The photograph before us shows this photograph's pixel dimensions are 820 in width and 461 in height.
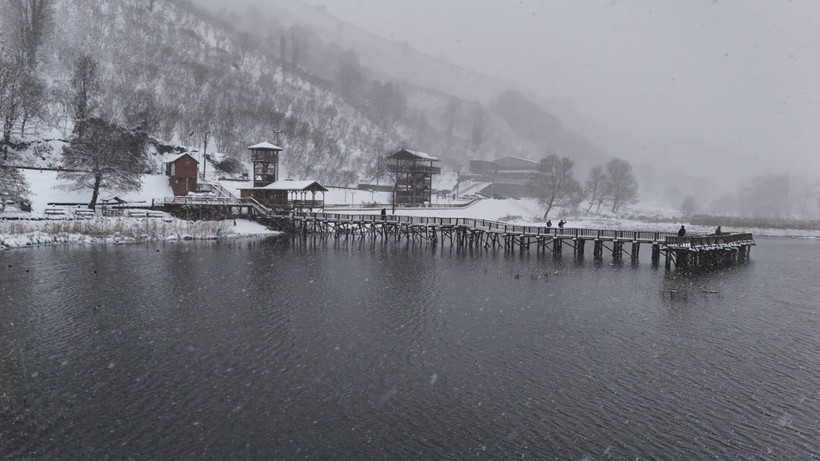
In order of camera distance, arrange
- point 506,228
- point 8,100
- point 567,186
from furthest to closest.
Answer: point 567,186, point 8,100, point 506,228

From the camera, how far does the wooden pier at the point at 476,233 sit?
50.6m

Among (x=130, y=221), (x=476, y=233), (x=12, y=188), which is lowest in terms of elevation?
(x=476, y=233)

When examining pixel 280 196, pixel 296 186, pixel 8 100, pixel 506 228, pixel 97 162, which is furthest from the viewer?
pixel 280 196

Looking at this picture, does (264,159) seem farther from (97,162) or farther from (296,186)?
(97,162)

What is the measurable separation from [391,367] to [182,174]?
187 ft

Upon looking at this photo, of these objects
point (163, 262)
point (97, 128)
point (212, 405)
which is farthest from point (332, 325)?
point (97, 128)

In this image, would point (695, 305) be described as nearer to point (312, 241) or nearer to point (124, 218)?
point (312, 241)

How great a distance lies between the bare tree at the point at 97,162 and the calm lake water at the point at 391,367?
25.1 metres

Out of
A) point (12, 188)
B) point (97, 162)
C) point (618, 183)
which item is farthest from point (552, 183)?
point (12, 188)

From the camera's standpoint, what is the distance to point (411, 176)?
89.6 m

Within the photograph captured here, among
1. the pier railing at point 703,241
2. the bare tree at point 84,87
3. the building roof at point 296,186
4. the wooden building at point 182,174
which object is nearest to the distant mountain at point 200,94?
the bare tree at point 84,87

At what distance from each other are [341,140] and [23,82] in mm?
63201

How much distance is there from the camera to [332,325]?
966 inches

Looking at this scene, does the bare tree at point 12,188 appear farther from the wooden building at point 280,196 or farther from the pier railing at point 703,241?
the pier railing at point 703,241
